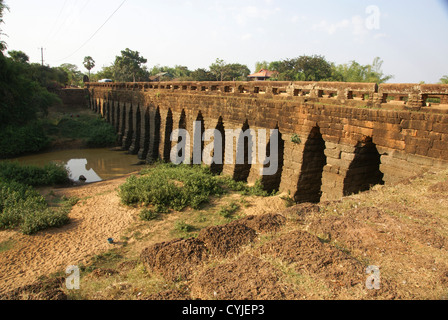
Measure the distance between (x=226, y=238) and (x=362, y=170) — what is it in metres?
5.22

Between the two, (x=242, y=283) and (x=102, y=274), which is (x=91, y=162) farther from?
(x=242, y=283)

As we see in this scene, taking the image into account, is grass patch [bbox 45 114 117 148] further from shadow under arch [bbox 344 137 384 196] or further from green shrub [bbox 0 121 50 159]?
shadow under arch [bbox 344 137 384 196]

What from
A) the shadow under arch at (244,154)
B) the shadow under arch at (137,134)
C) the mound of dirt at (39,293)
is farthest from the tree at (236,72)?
the mound of dirt at (39,293)

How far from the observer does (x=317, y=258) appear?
301 cm

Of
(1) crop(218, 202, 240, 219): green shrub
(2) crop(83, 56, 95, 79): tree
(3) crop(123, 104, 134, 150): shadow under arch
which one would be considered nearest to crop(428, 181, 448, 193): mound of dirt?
(1) crop(218, 202, 240, 219): green shrub

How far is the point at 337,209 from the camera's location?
172 inches

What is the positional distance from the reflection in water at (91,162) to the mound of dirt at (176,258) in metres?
13.7

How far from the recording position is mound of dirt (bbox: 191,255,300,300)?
2.56 metres

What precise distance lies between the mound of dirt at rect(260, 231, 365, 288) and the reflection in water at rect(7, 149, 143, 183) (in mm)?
14536

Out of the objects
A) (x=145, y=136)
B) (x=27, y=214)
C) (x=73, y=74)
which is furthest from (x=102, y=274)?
(x=73, y=74)

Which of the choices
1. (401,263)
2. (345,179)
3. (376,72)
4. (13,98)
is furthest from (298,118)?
(376,72)

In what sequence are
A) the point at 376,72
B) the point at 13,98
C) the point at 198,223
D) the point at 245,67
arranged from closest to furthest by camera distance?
the point at 198,223
the point at 13,98
the point at 376,72
the point at 245,67

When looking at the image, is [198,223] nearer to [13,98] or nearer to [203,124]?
[203,124]

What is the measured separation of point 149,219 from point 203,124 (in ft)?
19.6
